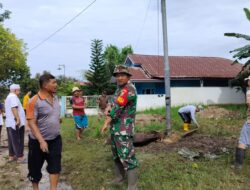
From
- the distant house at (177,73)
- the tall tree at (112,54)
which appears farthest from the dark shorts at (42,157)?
the tall tree at (112,54)

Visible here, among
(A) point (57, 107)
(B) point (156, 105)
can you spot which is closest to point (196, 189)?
(A) point (57, 107)

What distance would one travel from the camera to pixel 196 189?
4.88 m

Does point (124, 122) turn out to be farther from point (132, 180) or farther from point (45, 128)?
point (45, 128)

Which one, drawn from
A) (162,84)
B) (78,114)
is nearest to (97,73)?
(162,84)

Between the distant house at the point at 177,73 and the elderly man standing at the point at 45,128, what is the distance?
72.4 feet

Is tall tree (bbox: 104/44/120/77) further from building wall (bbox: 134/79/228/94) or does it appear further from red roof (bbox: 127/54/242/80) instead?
building wall (bbox: 134/79/228/94)

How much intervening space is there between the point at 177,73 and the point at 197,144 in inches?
824

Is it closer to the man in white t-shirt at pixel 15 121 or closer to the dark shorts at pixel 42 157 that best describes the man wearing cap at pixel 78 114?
the man in white t-shirt at pixel 15 121

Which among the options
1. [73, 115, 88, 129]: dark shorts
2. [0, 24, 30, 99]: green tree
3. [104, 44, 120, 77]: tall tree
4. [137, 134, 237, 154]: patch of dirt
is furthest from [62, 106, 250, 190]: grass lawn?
[104, 44, 120, 77]: tall tree

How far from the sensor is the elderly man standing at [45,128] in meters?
4.56

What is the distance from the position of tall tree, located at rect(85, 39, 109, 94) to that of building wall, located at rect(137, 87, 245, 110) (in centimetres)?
1088

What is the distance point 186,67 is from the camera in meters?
30.1

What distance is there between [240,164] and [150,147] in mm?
2386

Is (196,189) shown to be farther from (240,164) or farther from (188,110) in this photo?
(188,110)
